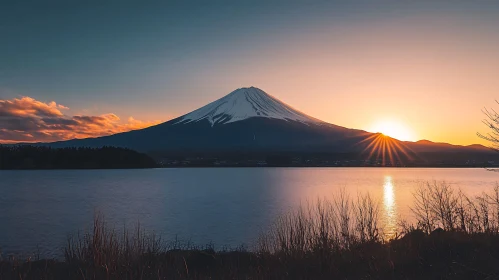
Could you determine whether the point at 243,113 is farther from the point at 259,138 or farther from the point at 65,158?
the point at 65,158

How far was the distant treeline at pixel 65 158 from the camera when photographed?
91812mm

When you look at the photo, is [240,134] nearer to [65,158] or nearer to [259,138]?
[259,138]

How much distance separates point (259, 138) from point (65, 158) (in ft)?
262

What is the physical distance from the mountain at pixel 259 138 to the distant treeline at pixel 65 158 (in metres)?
37.7

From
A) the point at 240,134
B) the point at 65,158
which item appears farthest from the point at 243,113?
the point at 65,158

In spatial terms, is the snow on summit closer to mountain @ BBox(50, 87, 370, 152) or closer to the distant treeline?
mountain @ BBox(50, 87, 370, 152)

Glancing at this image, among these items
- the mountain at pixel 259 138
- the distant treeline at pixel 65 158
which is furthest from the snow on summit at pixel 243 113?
the distant treeline at pixel 65 158

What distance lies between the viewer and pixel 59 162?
9175cm

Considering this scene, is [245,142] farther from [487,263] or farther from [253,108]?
[487,263]

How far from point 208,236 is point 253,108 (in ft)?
570

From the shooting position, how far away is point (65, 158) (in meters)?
91.8

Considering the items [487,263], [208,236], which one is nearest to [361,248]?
[487,263]

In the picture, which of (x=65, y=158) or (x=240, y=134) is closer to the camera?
(x=65, y=158)

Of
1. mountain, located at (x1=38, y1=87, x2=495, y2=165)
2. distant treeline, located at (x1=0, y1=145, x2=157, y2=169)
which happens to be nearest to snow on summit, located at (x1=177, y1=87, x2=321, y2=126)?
mountain, located at (x1=38, y1=87, x2=495, y2=165)
